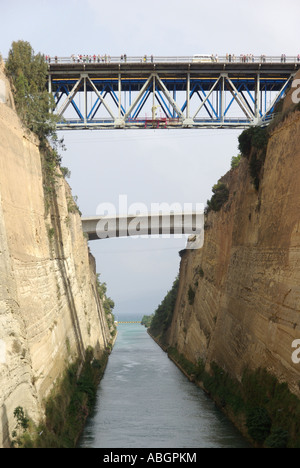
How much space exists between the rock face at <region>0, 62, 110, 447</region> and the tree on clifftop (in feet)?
3.72

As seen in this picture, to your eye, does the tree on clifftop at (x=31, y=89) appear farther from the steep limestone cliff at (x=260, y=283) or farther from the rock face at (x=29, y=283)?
the steep limestone cliff at (x=260, y=283)

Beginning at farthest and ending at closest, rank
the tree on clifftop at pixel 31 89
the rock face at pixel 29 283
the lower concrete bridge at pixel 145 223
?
the lower concrete bridge at pixel 145 223, the tree on clifftop at pixel 31 89, the rock face at pixel 29 283

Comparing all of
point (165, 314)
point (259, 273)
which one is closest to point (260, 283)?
point (259, 273)

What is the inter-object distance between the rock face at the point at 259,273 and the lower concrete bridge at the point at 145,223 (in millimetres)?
12011

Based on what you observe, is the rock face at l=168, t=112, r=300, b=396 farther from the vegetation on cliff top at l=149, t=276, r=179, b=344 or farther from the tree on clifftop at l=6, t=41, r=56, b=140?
the vegetation on cliff top at l=149, t=276, r=179, b=344

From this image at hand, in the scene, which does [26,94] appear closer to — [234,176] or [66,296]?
[66,296]

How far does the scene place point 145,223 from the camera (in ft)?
171

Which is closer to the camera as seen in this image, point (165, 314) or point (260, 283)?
point (260, 283)

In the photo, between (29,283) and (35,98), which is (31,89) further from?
(29,283)

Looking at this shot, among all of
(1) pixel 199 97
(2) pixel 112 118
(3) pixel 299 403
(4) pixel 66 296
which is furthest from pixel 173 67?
(3) pixel 299 403

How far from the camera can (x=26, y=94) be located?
→ 28172 millimetres

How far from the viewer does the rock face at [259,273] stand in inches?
823

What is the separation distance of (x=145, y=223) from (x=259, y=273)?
2742cm

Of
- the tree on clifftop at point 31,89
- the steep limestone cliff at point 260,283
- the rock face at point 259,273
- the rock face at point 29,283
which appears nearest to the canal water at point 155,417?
the steep limestone cliff at point 260,283
